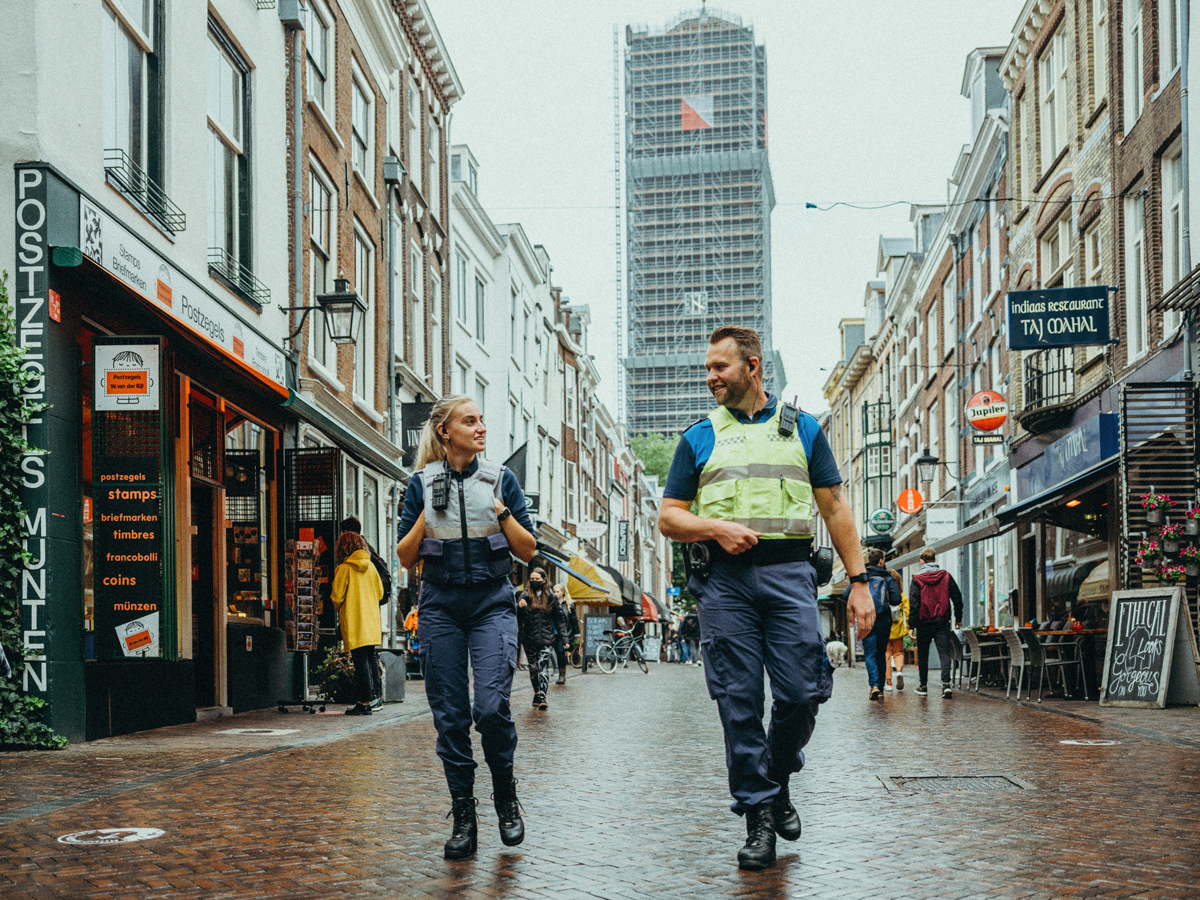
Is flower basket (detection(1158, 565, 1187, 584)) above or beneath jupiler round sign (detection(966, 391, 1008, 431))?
beneath

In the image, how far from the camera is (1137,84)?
18234 millimetres

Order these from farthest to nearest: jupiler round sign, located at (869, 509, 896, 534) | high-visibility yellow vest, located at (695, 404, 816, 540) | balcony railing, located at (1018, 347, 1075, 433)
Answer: jupiler round sign, located at (869, 509, 896, 534) < balcony railing, located at (1018, 347, 1075, 433) < high-visibility yellow vest, located at (695, 404, 816, 540)

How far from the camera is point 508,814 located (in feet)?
17.1

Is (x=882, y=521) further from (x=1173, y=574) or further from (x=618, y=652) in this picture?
(x=1173, y=574)

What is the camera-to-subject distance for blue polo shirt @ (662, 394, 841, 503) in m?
5.15

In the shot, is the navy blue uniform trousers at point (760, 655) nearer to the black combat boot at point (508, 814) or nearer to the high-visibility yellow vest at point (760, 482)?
the high-visibility yellow vest at point (760, 482)

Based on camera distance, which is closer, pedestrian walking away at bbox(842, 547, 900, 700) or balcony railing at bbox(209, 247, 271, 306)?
balcony railing at bbox(209, 247, 271, 306)

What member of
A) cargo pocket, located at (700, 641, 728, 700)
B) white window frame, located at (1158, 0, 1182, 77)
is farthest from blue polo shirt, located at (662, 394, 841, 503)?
white window frame, located at (1158, 0, 1182, 77)

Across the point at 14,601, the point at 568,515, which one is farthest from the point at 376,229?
the point at 568,515

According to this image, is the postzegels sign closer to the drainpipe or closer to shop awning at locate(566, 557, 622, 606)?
the drainpipe

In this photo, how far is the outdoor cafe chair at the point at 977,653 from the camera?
17688 mm

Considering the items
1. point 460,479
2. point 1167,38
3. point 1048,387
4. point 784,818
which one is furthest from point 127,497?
point 1048,387

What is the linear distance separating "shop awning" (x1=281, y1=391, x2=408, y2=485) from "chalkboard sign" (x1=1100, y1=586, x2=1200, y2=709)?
8.89m

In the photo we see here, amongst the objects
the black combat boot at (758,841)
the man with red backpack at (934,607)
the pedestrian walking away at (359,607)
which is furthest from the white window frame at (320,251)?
the black combat boot at (758,841)
